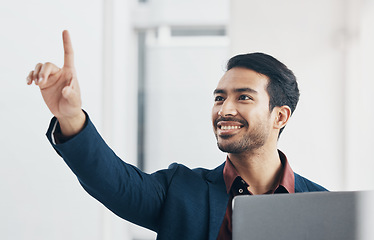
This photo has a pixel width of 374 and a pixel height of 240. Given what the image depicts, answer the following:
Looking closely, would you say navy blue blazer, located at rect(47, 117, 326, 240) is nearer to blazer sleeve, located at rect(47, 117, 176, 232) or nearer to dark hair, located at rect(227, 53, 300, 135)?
blazer sleeve, located at rect(47, 117, 176, 232)

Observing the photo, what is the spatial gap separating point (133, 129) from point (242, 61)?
171 centimetres

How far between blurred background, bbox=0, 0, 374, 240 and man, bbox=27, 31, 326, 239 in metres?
0.79

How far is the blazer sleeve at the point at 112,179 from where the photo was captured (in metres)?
1.08

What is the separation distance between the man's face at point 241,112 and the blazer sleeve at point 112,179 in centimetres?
20

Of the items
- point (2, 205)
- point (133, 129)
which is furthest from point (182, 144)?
point (2, 205)

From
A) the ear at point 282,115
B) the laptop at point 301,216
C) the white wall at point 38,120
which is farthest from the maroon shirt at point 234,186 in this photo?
the white wall at point 38,120

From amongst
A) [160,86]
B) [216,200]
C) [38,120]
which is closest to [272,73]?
[216,200]

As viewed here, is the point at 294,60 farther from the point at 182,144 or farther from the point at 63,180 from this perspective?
the point at 63,180

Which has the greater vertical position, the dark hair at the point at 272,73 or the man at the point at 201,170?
the dark hair at the point at 272,73

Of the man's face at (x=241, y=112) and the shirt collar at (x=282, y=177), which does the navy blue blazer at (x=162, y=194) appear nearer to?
the shirt collar at (x=282, y=177)

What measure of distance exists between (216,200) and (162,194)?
160 mm

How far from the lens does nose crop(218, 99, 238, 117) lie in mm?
1451

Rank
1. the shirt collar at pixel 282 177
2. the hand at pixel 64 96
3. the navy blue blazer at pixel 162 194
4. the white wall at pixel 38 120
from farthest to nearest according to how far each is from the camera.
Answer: the white wall at pixel 38 120 < the shirt collar at pixel 282 177 < the navy blue blazer at pixel 162 194 < the hand at pixel 64 96

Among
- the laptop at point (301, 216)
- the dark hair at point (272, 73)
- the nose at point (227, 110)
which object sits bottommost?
the laptop at point (301, 216)
